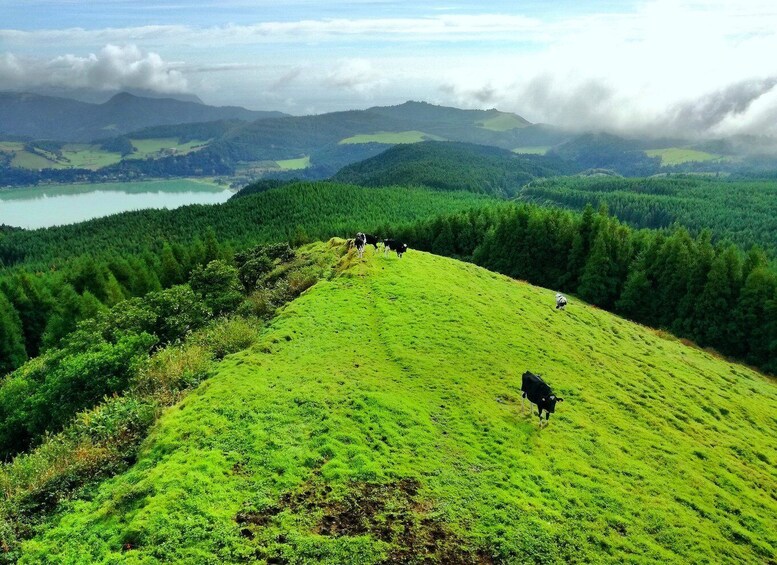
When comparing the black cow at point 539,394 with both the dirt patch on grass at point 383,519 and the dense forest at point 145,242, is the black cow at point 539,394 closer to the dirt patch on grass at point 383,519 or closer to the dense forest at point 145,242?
the dirt patch on grass at point 383,519

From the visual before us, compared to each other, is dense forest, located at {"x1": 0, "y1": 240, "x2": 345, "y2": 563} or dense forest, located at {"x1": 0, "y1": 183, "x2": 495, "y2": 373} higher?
dense forest, located at {"x1": 0, "y1": 240, "x2": 345, "y2": 563}

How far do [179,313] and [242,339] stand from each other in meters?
12.4

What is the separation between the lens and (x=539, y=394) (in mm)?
21953

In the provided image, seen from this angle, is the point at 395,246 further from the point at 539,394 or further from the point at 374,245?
the point at 539,394

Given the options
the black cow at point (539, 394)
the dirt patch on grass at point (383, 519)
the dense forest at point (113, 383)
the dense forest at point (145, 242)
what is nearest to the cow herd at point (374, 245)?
the dense forest at point (113, 383)

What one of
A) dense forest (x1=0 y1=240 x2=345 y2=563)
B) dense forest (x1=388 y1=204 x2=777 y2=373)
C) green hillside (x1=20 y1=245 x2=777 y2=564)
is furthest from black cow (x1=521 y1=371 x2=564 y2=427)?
dense forest (x1=388 y1=204 x2=777 y2=373)

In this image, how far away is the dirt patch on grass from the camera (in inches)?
550

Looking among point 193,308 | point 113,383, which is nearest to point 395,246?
point 193,308

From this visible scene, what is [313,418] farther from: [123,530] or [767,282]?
[767,282]

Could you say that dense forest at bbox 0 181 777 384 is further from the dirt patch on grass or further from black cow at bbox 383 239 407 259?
the dirt patch on grass

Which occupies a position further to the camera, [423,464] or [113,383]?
[113,383]

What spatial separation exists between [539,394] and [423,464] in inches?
291

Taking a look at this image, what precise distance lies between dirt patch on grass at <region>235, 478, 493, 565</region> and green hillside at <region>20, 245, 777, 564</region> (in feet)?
0.17

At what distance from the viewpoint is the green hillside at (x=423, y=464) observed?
14.0m
